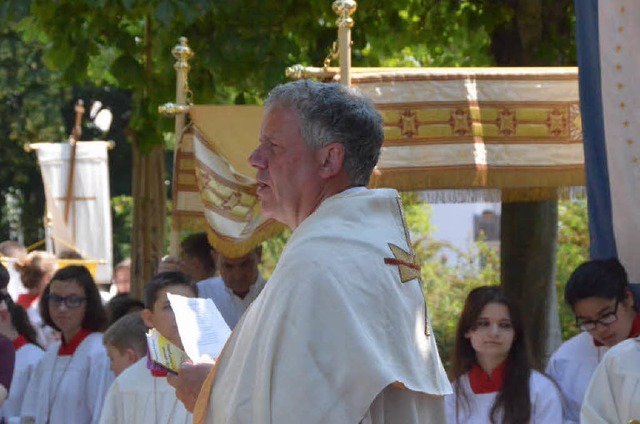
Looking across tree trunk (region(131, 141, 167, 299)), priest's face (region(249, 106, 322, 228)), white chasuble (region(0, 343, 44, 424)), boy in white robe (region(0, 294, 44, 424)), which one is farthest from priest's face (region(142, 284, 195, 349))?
tree trunk (region(131, 141, 167, 299))

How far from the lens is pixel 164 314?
6566mm

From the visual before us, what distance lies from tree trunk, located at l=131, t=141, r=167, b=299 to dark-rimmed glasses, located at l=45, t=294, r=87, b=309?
386 cm

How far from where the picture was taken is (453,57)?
42.3 feet

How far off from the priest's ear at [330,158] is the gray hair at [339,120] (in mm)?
12

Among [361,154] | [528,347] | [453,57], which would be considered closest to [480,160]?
[528,347]

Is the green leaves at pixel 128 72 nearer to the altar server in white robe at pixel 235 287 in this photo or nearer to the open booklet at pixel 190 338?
the altar server in white robe at pixel 235 287

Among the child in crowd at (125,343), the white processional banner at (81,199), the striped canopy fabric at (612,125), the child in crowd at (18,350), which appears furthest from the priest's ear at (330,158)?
the white processional banner at (81,199)

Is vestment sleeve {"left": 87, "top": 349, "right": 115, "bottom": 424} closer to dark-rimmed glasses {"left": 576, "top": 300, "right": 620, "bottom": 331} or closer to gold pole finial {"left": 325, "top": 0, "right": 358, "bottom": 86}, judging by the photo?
gold pole finial {"left": 325, "top": 0, "right": 358, "bottom": 86}

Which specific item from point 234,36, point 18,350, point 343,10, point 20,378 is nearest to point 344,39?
point 343,10

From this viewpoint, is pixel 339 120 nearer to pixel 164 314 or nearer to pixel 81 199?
pixel 164 314

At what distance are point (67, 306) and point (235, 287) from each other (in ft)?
3.80

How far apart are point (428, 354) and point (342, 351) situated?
32cm

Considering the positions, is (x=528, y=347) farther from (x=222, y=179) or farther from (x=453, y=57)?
(x=453, y=57)

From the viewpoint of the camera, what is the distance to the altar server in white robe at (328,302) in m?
3.32
